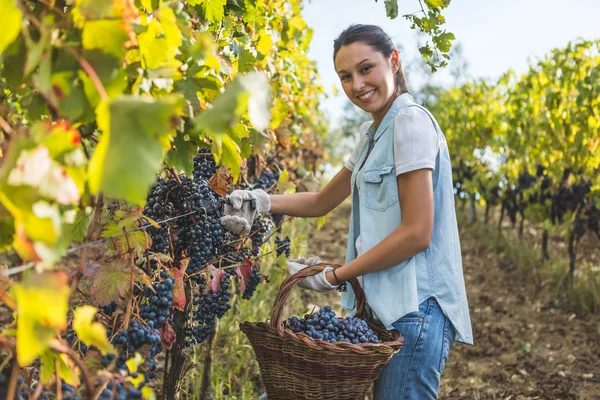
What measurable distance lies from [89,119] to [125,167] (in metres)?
0.26

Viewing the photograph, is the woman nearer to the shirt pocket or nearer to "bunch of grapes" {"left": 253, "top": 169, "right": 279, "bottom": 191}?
the shirt pocket

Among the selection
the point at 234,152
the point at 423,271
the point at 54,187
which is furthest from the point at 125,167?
the point at 423,271

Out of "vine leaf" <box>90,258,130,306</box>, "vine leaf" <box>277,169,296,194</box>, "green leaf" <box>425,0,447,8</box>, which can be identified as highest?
"green leaf" <box>425,0,447,8</box>

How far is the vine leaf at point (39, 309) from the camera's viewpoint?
2.52 ft

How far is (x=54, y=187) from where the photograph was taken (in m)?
0.79

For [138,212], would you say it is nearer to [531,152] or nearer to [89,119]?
[89,119]

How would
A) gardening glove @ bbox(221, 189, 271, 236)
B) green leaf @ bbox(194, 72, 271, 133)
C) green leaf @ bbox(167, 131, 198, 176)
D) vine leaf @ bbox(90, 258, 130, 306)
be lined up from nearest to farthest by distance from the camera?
green leaf @ bbox(194, 72, 271, 133)
green leaf @ bbox(167, 131, 198, 176)
vine leaf @ bbox(90, 258, 130, 306)
gardening glove @ bbox(221, 189, 271, 236)

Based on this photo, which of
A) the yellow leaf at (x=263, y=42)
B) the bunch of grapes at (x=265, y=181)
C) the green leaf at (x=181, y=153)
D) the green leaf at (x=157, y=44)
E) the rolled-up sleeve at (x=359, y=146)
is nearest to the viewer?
the green leaf at (x=157, y=44)

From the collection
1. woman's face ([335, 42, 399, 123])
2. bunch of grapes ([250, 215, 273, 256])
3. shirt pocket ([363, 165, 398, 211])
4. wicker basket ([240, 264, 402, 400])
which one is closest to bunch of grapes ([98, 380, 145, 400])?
wicker basket ([240, 264, 402, 400])

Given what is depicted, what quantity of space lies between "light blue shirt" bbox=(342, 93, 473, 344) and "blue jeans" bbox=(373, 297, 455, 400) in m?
0.05

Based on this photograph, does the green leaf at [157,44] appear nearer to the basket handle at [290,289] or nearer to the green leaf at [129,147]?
the green leaf at [129,147]

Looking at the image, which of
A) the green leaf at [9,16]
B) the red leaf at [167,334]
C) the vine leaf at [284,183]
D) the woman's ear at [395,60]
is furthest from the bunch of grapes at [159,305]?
the vine leaf at [284,183]

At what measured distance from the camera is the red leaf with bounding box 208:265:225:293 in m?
1.94

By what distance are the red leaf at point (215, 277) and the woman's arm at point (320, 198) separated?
60cm
